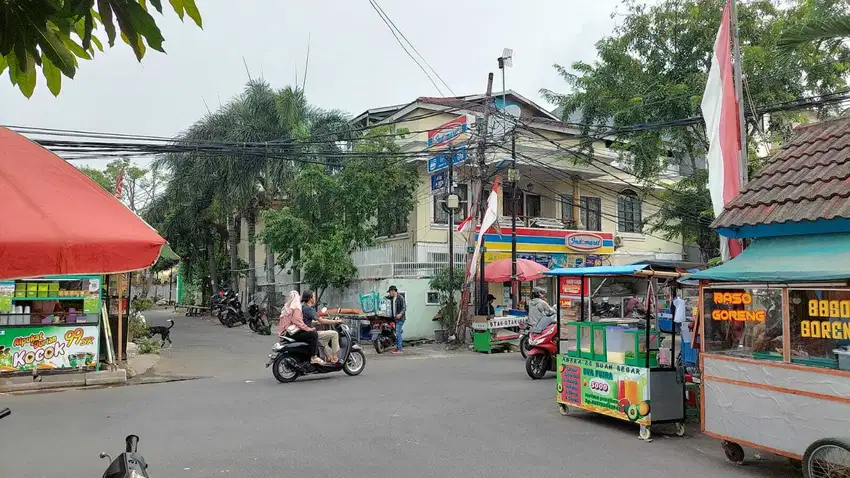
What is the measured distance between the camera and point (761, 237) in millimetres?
6805

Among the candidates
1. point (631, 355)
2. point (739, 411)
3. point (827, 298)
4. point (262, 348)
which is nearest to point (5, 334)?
point (262, 348)

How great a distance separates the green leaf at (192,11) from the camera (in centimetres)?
239

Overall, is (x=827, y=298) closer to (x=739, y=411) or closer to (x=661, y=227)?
(x=739, y=411)

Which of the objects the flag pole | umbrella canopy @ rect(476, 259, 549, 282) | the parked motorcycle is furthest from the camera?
umbrella canopy @ rect(476, 259, 549, 282)

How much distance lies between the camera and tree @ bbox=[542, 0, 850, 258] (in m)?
16.0

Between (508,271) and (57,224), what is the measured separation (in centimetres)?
1757

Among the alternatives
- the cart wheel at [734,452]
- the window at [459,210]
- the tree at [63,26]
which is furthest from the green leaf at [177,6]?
the window at [459,210]

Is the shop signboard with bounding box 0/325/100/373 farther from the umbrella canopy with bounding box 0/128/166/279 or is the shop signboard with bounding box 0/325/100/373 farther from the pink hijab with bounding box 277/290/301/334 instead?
the umbrella canopy with bounding box 0/128/166/279

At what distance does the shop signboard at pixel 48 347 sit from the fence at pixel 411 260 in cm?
991

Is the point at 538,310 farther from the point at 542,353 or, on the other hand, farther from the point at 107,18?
Result: the point at 107,18

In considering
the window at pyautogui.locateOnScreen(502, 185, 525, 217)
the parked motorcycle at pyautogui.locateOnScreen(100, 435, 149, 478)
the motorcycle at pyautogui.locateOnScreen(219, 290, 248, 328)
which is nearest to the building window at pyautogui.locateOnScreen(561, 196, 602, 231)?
the window at pyautogui.locateOnScreen(502, 185, 525, 217)

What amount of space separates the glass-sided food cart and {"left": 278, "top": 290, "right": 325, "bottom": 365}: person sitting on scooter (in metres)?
4.77

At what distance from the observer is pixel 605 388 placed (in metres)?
7.94

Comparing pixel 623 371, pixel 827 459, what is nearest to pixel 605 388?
pixel 623 371
